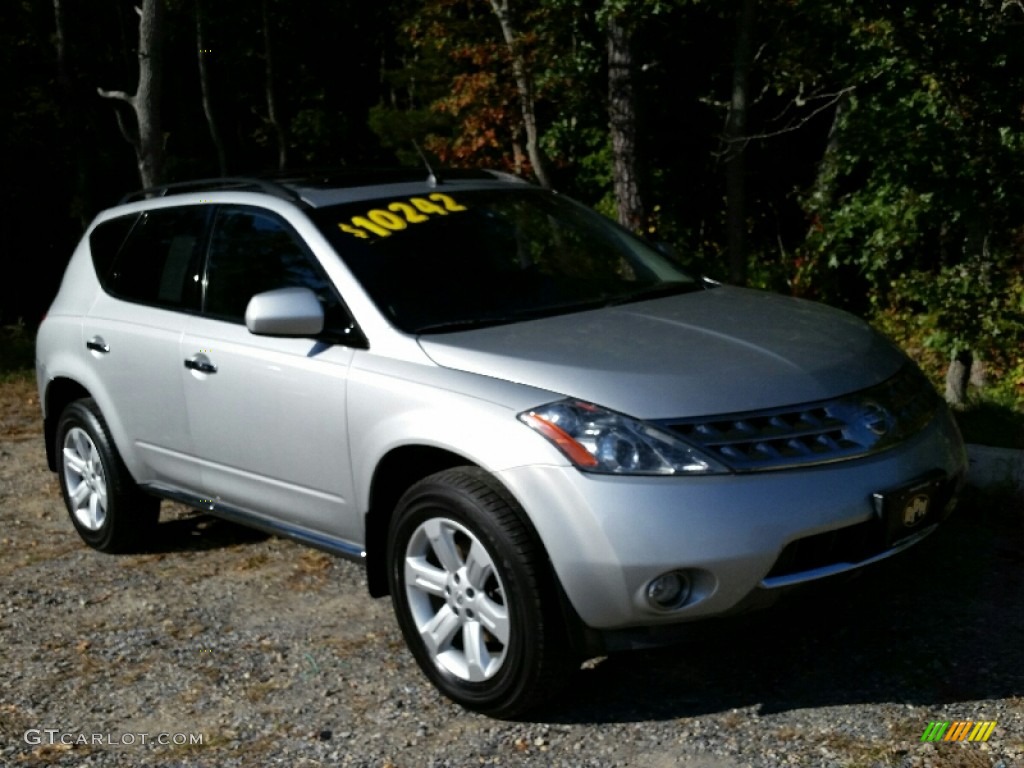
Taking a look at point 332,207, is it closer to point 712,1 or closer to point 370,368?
point 370,368

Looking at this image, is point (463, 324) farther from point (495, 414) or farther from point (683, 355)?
point (683, 355)

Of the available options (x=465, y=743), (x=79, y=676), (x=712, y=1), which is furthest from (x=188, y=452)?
(x=712, y=1)

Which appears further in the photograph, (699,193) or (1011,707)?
(699,193)

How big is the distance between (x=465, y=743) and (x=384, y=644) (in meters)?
0.96

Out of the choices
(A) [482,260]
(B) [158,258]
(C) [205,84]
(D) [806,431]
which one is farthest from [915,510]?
(C) [205,84]

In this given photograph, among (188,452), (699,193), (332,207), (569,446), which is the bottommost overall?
(699,193)

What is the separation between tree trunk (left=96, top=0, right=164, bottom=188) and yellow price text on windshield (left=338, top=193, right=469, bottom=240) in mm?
6834

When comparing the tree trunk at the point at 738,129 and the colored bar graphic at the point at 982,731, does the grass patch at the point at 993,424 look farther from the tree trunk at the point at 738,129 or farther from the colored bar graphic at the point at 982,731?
the tree trunk at the point at 738,129

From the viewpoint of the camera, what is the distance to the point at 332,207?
5531 millimetres

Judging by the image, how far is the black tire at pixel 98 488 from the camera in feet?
21.1

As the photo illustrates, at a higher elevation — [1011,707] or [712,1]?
[712,1]

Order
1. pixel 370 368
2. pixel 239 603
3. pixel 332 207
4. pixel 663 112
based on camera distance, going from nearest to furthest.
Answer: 1. pixel 370 368
2. pixel 332 207
3. pixel 239 603
4. pixel 663 112

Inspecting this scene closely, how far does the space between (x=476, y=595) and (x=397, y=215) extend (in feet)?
5.58

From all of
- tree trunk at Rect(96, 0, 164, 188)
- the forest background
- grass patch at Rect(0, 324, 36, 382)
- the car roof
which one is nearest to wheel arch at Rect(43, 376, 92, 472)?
the car roof
